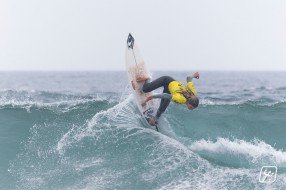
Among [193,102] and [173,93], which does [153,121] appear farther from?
[193,102]

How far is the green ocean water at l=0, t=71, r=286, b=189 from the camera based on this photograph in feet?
26.2

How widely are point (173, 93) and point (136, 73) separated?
2.11 meters

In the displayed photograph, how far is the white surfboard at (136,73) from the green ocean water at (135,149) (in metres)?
0.48

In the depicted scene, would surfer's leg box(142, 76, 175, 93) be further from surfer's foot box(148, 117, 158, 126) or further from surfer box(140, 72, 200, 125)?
surfer's foot box(148, 117, 158, 126)

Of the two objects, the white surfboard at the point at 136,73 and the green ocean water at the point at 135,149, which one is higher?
the white surfboard at the point at 136,73

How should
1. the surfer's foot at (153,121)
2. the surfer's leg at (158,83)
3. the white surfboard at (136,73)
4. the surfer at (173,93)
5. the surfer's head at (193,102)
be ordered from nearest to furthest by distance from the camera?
the surfer's head at (193,102) < the surfer at (173,93) < the surfer's leg at (158,83) < the surfer's foot at (153,121) < the white surfboard at (136,73)

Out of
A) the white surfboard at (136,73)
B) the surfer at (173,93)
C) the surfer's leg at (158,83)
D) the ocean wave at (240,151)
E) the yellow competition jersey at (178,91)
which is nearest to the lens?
the surfer at (173,93)

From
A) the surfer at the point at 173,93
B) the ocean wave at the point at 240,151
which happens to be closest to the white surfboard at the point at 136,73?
the surfer at the point at 173,93

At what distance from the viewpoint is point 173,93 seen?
8.88 metres

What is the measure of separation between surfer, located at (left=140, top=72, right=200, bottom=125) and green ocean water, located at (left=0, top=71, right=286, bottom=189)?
1046 millimetres

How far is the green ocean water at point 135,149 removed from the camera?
8.00 metres

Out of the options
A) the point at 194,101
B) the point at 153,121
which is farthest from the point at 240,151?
the point at 153,121

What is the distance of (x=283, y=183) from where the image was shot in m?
7.60

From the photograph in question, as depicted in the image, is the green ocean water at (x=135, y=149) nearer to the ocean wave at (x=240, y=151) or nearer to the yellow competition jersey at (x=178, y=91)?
the ocean wave at (x=240, y=151)
